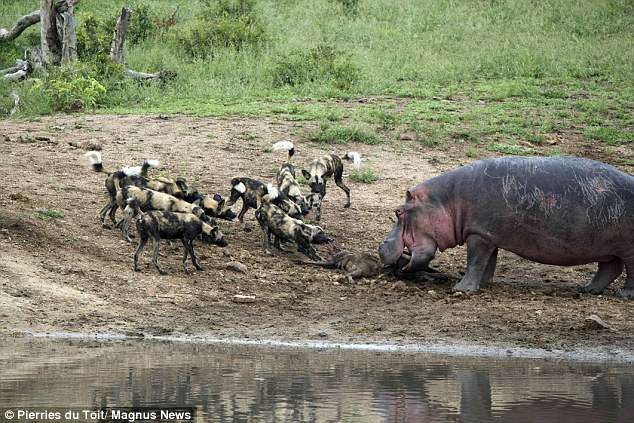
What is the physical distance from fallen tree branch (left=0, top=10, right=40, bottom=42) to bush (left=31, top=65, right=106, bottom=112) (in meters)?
4.55

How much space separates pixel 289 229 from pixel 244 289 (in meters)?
1.30

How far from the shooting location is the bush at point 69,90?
20.5 meters

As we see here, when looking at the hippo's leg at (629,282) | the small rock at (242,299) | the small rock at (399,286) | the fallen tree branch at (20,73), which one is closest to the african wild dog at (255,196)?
the small rock at (399,286)

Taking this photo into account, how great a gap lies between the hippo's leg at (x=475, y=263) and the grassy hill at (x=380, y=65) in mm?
6496

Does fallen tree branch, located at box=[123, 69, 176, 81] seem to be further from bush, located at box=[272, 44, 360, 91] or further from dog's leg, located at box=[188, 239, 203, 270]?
dog's leg, located at box=[188, 239, 203, 270]

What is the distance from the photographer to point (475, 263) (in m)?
12.6

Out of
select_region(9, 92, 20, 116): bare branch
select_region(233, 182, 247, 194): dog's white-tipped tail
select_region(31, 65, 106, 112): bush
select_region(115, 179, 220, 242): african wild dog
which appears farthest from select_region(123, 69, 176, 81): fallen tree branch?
select_region(115, 179, 220, 242): african wild dog

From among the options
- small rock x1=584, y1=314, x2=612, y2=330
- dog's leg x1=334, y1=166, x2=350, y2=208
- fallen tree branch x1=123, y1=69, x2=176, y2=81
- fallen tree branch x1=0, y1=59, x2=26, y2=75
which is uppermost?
small rock x1=584, y1=314, x2=612, y2=330

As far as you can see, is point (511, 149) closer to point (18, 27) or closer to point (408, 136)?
point (408, 136)

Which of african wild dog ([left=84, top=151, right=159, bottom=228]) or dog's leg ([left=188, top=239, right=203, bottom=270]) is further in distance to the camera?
african wild dog ([left=84, top=151, right=159, bottom=228])

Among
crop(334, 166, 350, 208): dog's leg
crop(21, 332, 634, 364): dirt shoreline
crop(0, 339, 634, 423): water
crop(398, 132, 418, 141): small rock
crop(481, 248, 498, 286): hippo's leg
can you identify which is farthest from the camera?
crop(398, 132, 418, 141): small rock

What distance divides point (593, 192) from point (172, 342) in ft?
14.8

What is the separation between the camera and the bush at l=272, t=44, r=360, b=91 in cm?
2283

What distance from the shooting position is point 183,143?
59.6 ft
